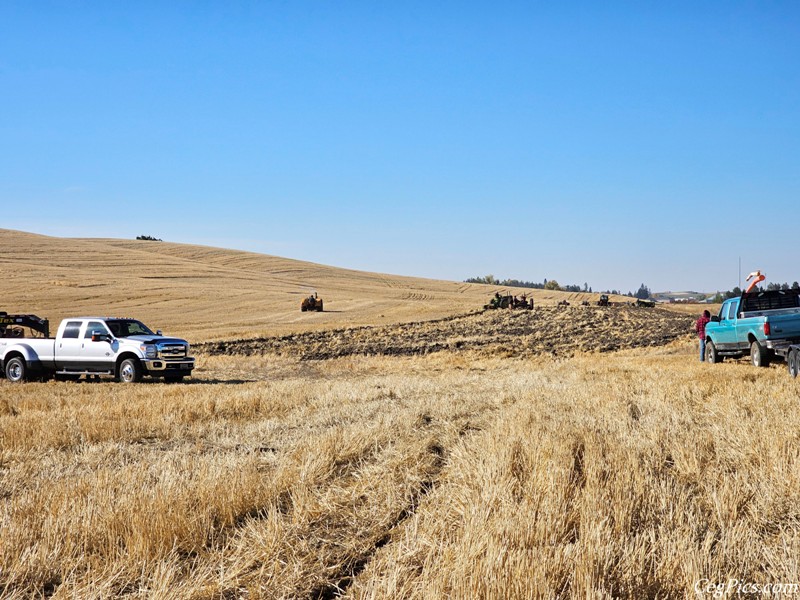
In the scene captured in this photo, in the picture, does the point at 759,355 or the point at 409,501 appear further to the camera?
the point at 759,355

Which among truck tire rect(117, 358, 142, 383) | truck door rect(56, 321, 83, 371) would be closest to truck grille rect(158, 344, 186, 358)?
truck tire rect(117, 358, 142, 383)

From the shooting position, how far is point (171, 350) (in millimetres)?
21203

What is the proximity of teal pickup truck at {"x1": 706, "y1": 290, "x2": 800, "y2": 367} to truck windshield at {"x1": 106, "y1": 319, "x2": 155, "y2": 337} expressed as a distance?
17.2 meters

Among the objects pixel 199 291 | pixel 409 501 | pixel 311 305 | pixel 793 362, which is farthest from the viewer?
pixel 199 291

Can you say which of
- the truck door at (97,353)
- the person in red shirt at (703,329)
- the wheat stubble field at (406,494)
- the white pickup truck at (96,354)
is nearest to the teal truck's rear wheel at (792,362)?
the wheat stubble field at (406,494)

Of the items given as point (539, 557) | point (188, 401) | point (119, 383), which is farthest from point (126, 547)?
point (119, 383)

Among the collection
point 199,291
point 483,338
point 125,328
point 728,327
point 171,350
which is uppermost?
point 199,291

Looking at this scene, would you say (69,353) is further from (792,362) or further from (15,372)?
(792,362)

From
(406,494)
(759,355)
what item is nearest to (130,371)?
(406,494)

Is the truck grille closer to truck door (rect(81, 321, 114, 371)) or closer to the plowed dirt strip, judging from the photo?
truck door (rect(81, 321, 114, 371))

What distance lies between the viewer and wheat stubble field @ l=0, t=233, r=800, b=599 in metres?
4.44

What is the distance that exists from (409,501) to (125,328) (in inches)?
704

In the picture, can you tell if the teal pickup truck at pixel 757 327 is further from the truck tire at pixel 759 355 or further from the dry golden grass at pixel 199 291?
the dry golden grass at pixel 199 291

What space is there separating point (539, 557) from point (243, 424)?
7463 mm
